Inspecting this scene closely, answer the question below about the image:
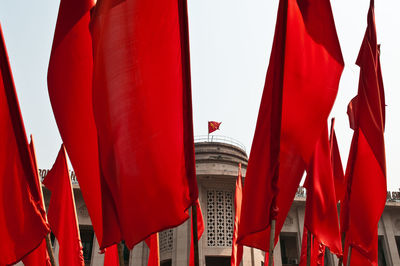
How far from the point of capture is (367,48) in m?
5.00

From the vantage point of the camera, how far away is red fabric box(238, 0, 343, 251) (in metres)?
3.75

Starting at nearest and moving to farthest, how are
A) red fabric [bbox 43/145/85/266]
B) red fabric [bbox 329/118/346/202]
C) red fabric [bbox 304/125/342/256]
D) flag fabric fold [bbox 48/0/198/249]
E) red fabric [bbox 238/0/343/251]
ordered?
flag fabric fold [bbox 48/0/198/249]
red fabric [bbox 238/0/343/251]
red fabric [bbox 304/125/342/256]
red fabric [bbox 43/145/85/266]
red fabric [bbox 329/118/346/202]

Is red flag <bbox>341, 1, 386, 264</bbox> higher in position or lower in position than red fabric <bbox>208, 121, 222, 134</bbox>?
lower

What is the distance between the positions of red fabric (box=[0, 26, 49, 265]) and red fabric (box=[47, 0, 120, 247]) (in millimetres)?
400

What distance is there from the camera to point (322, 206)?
5.04 metres

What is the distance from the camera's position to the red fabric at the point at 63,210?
600cm

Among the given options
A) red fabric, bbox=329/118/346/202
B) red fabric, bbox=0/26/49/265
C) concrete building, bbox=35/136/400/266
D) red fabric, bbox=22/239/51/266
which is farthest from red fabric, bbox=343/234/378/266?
concrete building, bbox=35/136/400/266

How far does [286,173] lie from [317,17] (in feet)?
5.54

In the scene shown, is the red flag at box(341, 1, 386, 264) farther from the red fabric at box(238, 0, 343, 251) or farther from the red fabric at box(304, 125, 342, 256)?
the red fabric at box(238, 0, 343, 251)

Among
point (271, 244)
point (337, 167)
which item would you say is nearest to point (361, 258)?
point (337, 167)

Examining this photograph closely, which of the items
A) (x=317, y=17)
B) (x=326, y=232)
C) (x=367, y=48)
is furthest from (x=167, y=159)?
(x=367, y=48)

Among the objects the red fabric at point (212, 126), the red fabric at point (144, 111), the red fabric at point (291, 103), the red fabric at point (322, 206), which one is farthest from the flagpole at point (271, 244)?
the red fabric at point (212, 126)

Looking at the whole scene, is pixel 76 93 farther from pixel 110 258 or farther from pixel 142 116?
pixel 110 258

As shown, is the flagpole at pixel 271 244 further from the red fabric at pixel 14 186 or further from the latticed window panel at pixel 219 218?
the latticed window panel at pixel 219 218
